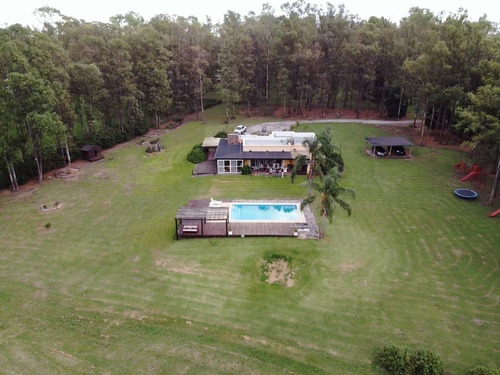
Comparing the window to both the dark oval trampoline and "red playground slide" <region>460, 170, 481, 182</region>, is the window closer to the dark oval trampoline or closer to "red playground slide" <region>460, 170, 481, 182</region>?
the dark oval trampoline

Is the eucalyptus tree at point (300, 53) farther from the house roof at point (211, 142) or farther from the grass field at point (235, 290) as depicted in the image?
the grass field at point (235, 290)

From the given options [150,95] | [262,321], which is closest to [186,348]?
[262,321]

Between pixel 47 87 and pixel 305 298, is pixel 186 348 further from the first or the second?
pixel 47 87

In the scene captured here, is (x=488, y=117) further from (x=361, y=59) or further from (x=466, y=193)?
(x=361, y=59)

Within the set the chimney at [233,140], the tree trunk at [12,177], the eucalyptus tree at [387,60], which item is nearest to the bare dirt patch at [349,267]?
the chimney at [233,140]

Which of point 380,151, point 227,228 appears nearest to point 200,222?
point 227,228

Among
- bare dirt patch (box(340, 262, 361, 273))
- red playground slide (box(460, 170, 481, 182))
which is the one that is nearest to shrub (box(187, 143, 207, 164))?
bare dirt patch (box(340, 262, 361, 273))

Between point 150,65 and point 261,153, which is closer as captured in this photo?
point 261,153
